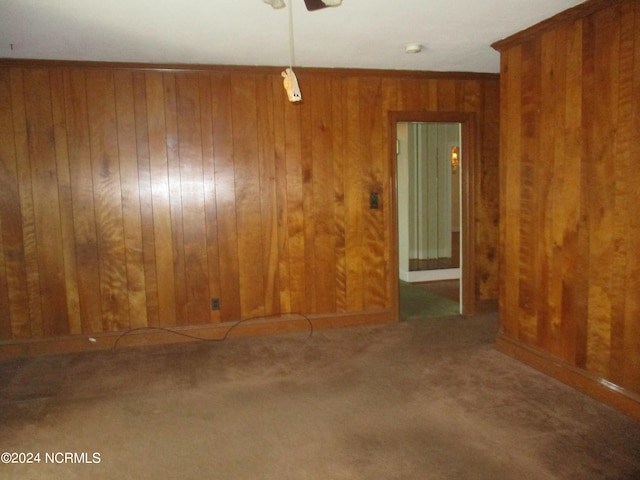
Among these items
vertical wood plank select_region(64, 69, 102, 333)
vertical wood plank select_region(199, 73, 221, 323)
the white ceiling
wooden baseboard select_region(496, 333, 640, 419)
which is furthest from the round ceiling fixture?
vertical wood plank select_region(64, 69, 102, 333)

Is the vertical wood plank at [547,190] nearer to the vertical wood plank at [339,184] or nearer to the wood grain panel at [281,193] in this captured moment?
the vertical wood plank at [339,184]

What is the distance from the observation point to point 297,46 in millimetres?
3441

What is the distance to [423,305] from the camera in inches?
198

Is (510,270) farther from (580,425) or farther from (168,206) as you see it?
(168,206)

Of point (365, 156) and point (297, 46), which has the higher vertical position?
point (297, 46)

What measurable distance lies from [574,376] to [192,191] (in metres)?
3.22

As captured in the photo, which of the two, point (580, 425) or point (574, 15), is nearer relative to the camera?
point (580, 425)

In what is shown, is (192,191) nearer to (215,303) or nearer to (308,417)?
(215,303)

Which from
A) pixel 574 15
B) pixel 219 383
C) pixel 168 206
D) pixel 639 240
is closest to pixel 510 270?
pixel 639 240

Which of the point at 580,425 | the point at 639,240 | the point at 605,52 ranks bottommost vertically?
the point at 580,425

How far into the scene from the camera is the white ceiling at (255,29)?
2680 millimetres

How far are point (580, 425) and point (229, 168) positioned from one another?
3172mm

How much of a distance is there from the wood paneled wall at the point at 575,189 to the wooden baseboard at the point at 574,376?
1.3 inches

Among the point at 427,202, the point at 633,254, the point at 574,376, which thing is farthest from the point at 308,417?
the point at 427,202
